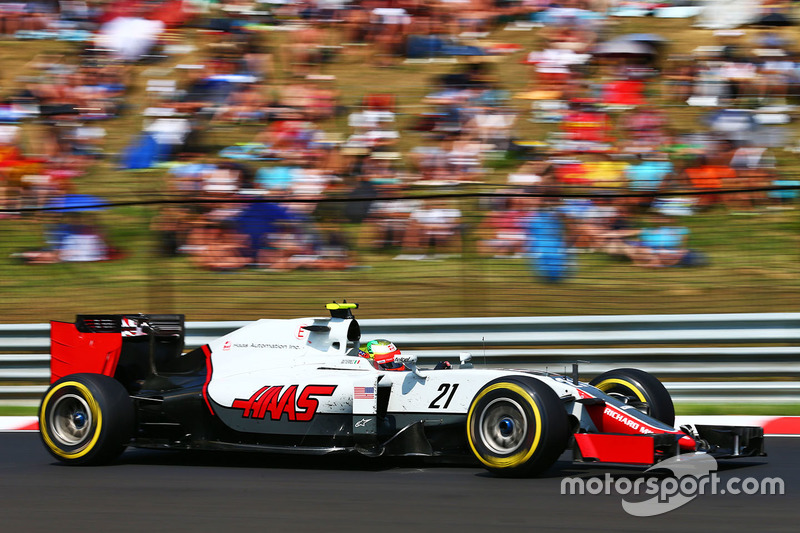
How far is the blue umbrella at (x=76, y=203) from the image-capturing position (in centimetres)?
1049

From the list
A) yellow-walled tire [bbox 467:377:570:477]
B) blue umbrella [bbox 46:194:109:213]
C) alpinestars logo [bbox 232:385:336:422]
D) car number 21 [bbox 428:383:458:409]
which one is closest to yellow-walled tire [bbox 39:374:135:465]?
alpinestars logo [bbox 232:385:336:422]

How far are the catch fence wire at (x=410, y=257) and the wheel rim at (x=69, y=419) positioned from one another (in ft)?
9.49

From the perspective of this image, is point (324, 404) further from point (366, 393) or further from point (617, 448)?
point (617, 448)

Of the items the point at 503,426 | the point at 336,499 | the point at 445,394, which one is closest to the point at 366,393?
the point at 445,394

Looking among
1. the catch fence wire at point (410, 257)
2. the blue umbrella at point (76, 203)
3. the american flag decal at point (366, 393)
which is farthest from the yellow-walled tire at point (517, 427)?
the blue umbrella at point (76, 203)

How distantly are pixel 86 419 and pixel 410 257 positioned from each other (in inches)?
150

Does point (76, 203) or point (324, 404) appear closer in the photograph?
point (324, 404)

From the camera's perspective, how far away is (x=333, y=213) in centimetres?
1007

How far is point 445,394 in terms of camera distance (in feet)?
21.0

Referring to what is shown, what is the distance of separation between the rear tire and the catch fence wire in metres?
2.50

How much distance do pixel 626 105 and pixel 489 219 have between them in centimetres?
387

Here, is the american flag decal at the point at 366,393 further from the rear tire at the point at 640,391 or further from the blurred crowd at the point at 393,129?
the blurred crowd at the point at 393,129

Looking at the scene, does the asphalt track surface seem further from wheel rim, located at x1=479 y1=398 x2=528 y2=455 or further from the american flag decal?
the american flag decal

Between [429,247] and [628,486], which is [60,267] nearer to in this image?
[429,247]
